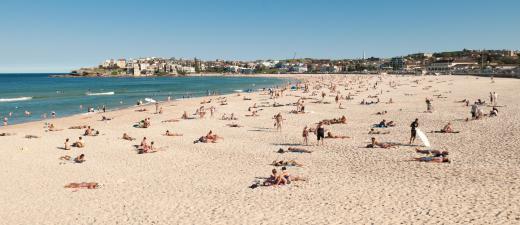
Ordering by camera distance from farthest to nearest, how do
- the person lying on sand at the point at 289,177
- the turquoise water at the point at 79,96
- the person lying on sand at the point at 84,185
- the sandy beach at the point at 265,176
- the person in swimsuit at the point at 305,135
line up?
the turquoise water at the point at 79,96 → the person in swimsuit at the point at 305,135 → the person lying on sand at the point at 84,185 → the person lying on sand at the point at 289,177 → the sandy beach at the point at 265,176

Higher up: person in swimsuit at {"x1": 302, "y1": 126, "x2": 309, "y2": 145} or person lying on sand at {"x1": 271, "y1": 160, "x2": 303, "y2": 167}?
person in swimsuit at {"x1": 302, "y1": 126, "x2": 309, "y2": 145}

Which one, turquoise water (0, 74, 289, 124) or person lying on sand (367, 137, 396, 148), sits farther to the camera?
turquoise water (0, 74, 289, 124)

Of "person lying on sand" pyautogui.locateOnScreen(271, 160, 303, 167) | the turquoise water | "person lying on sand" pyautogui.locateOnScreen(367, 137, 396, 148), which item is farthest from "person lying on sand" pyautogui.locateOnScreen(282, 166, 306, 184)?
the turquoise water

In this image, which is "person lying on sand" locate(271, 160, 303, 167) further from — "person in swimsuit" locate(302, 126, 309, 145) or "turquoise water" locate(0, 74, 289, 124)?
"turquoise water" locate(0, 74, 289, 124)

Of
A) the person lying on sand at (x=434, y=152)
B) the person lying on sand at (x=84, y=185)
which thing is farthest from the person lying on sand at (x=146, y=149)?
the person lying on sand at (x=434, y=152)

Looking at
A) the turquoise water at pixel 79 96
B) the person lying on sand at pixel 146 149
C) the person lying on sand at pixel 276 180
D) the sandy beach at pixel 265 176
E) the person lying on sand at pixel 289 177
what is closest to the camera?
the sandy beach at pixel 265 176

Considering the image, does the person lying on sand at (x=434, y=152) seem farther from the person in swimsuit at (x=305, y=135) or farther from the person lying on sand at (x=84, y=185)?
the person lying on sand at (x=84, y=185)

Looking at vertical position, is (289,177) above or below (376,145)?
below

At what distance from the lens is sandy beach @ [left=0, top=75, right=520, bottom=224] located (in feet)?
34.9

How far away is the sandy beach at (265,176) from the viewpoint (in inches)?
419

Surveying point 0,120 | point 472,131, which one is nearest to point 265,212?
point 472,131

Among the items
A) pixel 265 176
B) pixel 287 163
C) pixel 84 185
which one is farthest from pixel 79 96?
pixel 265 176

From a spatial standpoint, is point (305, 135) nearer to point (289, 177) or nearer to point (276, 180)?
point (289, 177)

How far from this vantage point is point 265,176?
1445 centimetres
